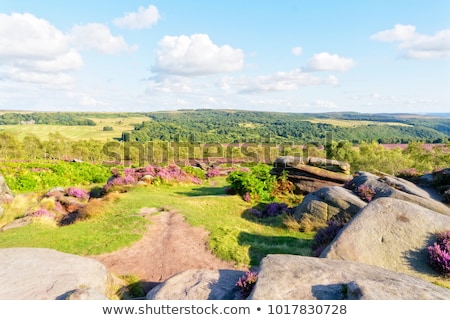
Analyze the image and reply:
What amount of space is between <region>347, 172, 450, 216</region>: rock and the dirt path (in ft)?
34.5

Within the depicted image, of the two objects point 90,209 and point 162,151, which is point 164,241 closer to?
point 90,209

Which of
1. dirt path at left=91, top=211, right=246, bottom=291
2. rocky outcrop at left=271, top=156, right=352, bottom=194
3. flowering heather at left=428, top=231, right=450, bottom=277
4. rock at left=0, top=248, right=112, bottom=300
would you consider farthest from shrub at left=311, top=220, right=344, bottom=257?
rocky outcrop at left=271, top=156, right=352, bottom=194

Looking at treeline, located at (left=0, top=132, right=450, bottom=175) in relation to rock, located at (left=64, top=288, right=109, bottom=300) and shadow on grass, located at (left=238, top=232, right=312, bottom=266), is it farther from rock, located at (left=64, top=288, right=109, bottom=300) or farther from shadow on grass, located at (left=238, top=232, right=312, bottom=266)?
rock, located at (left=64, top=288, right=109, bottom=300)

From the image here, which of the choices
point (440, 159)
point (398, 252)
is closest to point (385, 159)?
point (440, 159)

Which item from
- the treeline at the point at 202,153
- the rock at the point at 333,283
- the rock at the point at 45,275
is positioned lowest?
the treeline at the point at 202,153

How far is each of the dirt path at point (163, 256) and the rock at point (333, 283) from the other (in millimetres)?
5730

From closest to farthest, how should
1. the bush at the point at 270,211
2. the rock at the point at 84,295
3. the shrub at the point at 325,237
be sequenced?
the rock at the point at 84,295
the shrub at the point at 325,237
the bush at the point at 270,211

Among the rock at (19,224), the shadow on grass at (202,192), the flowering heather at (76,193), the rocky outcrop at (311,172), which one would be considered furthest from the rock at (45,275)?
the rocky outcrop at (311,172)

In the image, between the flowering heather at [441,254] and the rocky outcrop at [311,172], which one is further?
the rocky outcrop at [311,172]

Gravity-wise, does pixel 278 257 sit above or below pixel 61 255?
above

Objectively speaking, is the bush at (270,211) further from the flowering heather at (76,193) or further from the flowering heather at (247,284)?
→ the flowering heather at (76,193)

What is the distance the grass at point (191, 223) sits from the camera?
1382 centimetres

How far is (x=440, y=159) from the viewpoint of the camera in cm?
6238

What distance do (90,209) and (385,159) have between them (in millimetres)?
59132
